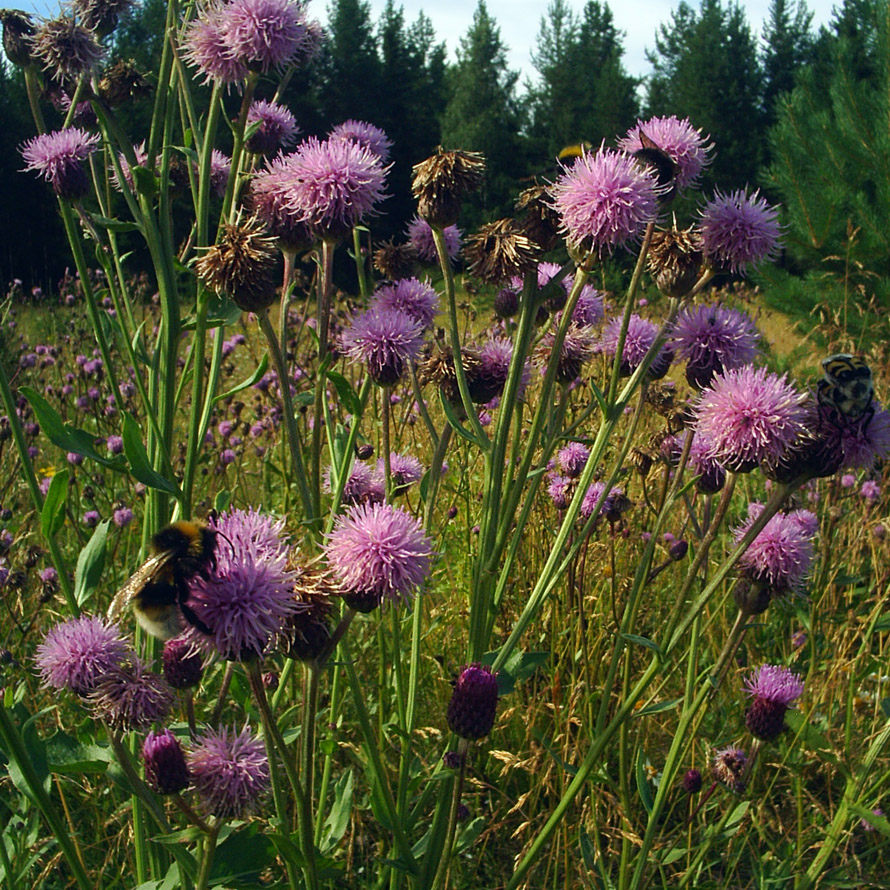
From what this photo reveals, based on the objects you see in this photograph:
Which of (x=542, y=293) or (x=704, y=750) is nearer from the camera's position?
(x=542, y=293)

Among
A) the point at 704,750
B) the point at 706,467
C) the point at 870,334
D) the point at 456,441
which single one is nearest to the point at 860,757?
the point at 704,750

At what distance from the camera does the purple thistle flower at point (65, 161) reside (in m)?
2.19

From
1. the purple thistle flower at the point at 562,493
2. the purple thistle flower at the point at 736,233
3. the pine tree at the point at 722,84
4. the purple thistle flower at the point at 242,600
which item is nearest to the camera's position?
the purple thistle flower at the point at 242,600

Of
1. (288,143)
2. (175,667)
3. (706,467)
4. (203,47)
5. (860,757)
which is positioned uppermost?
(203,47)

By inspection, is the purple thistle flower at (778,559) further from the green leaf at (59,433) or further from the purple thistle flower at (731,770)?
the green leaf at (59,433)

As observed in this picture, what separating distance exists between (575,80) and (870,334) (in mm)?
34963

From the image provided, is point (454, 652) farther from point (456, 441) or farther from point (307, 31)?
point (307, 31)

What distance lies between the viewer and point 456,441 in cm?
388

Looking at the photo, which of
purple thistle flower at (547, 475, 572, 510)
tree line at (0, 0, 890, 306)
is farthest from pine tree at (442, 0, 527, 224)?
purple thistle flower at (547, 475, 572, 510)

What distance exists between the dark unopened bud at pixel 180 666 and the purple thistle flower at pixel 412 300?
0.94 m

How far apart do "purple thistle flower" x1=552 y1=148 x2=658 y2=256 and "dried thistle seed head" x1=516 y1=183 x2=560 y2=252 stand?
0.32 ft

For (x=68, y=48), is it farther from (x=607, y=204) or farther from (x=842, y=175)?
(x=842, y=175)

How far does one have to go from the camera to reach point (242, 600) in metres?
1.12

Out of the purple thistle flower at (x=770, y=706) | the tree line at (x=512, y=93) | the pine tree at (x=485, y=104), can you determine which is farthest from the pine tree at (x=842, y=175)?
the pine tree at (x=485, y=104)
